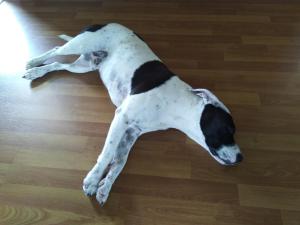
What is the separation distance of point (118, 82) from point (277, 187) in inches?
47.6

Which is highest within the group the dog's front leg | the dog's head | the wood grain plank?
the dog's head

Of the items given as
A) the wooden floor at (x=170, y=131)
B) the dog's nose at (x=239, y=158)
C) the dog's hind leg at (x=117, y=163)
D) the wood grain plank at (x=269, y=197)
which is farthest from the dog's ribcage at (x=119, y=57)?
the wood grain plank at (x=269, y=197)

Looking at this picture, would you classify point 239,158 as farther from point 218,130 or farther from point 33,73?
point 33,73

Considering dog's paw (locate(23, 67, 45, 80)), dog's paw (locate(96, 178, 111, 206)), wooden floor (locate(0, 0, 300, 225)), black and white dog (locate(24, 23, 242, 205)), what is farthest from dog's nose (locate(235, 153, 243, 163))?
dog's paw (locate(23, 67, 45, 80))

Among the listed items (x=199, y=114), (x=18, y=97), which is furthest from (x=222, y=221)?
(x=18, y=97)

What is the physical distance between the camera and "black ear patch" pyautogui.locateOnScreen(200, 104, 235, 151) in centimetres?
168

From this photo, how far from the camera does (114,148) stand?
182 cm

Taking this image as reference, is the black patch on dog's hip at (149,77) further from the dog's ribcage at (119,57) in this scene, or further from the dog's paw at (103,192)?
the dog's paw at (103,192)

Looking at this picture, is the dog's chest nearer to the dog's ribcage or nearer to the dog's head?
the dog's ribcage

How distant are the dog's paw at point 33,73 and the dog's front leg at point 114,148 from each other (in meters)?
0.94

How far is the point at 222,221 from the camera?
5.37 feet

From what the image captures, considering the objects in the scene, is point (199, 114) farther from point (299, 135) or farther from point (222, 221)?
point (299, 135)

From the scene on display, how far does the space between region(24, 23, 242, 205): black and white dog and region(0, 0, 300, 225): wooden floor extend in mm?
105

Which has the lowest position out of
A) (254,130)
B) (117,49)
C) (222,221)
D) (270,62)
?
(222,221)
